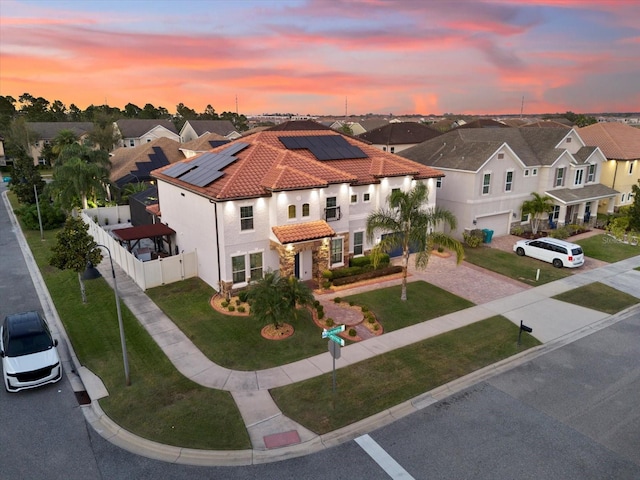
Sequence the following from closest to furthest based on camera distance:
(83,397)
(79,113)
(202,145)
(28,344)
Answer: (83,397) → (28,344) → (202,145) → (79,113)

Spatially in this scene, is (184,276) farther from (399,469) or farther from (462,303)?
(399,469)

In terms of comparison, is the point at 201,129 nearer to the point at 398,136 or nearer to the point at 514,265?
the point at 398,136

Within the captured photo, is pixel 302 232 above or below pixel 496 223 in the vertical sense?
above

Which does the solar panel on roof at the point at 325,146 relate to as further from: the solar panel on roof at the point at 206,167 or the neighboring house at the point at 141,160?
the neighboring house at the point at 141,160

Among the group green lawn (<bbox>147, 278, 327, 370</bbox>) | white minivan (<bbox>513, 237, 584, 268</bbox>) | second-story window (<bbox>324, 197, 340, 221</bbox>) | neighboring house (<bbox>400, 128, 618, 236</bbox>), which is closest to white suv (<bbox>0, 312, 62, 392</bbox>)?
green lawn (<bbox>147, 278, 327, 370</bbox>)

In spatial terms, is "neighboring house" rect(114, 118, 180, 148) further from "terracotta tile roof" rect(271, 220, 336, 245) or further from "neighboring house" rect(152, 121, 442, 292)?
"terracotta tile roof" rect(271, 220, 336, 245)

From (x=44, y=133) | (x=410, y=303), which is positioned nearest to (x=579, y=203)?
(x=410, y=303)

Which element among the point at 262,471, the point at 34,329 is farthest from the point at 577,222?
the point at 34,329
